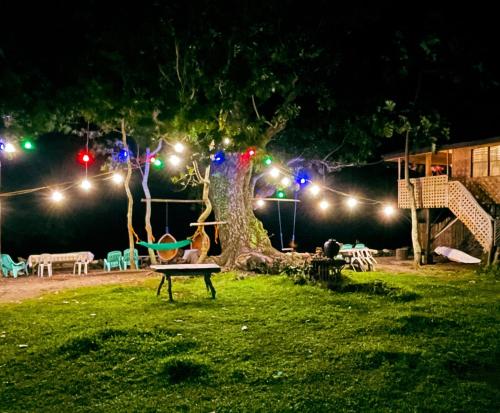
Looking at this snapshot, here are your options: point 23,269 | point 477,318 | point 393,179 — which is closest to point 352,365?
point 477,318

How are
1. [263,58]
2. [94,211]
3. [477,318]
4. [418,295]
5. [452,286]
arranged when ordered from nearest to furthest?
1. [477,318]
2. [263,58]
3. [418,295]
4. [452,286]
5. [94,211]

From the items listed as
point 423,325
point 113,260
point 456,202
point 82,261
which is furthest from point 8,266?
point 456,202

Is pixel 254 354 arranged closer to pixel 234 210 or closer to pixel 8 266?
pixel 234 210

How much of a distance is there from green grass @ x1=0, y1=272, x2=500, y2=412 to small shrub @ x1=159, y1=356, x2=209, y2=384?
13 mm

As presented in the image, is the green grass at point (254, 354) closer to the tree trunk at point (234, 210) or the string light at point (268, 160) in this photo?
the tree trunk at point (234, 210)

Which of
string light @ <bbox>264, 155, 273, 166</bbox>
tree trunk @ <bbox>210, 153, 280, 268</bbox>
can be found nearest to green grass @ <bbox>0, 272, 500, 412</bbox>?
tree trunk @ <bbox>210, 153, 280, 268</bbox>

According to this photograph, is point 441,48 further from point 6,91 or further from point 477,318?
point 6,91

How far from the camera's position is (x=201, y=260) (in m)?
14.6

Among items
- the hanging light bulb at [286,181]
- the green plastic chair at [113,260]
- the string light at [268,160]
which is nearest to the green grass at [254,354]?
the green plastic chair at [113,260]

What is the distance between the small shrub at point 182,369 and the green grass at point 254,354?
1 cm

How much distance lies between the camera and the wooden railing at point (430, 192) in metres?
16.7

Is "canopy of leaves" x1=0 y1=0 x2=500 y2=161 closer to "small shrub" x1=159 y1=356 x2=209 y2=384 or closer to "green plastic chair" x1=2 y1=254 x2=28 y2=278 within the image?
"small shrub" x1=159 y1=356 x2=209 y2=384

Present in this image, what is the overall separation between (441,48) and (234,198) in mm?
7978

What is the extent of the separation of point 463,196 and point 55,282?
1247cm
